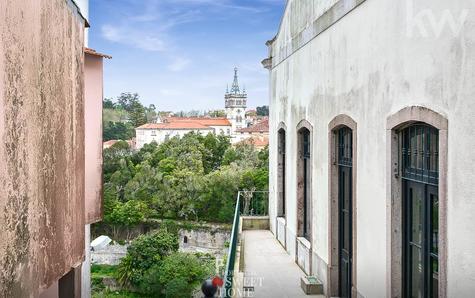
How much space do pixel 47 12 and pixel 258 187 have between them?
41.1 m

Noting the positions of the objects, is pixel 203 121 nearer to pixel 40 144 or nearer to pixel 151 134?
pixel 151 134

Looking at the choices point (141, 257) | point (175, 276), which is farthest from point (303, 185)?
point (141, 257)

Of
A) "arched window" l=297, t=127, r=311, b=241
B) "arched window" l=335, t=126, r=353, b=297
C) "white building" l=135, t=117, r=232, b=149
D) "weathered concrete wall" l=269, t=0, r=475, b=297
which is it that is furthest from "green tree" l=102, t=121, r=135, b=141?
"arched window" l=335, t=126, r=353, b=297

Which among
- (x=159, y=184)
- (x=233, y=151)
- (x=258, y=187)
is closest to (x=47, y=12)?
(x=258, y=187)

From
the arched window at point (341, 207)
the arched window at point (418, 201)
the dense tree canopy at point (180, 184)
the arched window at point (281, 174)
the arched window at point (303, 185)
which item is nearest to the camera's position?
the arched window at point (418, 201)

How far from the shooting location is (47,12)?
5.07 meters

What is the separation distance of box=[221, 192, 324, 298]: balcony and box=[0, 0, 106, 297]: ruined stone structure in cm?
190

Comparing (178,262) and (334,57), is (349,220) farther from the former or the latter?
(178,262)

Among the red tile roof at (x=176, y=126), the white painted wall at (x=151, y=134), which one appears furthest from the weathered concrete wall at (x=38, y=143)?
the red tile roof at (x=176, y=126)

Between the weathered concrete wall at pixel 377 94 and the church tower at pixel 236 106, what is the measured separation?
4831 inches

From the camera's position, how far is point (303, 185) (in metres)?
10.5

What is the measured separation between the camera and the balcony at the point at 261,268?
7805 mm

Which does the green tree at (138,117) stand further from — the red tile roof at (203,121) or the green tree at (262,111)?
the green tree at (262,111)

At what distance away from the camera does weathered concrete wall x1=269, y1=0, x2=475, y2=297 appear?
4.25m
